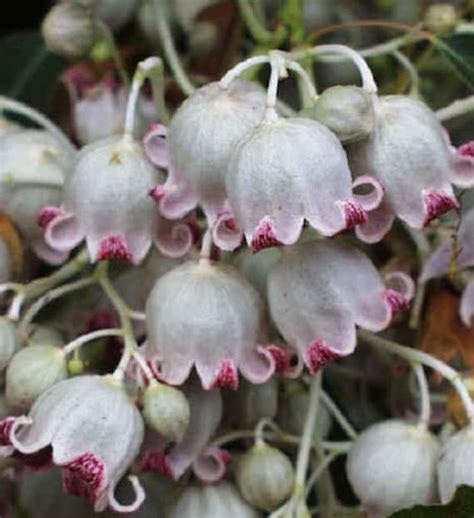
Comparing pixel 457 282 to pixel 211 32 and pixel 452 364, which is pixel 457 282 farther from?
pixel 211 32

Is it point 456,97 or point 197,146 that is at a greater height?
point 197,146

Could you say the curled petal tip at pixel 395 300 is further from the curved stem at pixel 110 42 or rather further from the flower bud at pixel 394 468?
the curved stem at pixel 110 42

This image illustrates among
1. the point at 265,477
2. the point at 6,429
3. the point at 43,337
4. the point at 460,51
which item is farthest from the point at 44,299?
the point at 460,51

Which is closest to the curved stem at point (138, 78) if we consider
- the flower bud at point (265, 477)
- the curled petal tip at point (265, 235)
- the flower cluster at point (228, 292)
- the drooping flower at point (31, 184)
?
the flower cluster at point (228, 292)

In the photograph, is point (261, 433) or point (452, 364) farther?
point (452, 364)

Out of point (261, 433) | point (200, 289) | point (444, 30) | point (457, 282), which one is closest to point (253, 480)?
point (261, 433)

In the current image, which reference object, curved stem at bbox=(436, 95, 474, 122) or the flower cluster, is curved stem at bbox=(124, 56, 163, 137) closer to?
the flower cluster

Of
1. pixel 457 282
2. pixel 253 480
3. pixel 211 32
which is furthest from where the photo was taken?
pixel 211 32
